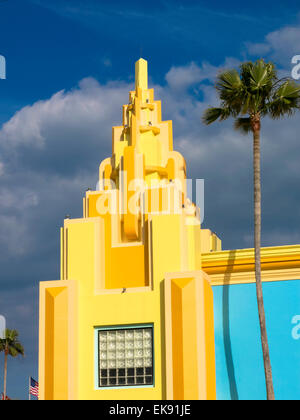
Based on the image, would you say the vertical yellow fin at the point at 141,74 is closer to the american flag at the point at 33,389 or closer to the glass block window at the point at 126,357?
the glass block window at the point at 126,357

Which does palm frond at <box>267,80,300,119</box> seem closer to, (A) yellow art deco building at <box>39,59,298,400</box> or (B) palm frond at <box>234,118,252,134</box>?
(B) palm frond at <box>234,118,252,134</box>

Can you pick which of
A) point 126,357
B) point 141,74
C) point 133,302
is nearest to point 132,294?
point 133,302

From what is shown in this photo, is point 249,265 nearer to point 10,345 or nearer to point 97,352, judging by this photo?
point 97,352

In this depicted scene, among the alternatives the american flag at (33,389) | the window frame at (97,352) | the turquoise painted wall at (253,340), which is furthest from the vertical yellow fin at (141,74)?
the american flag at (33,389)

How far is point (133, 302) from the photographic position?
81.0 ft

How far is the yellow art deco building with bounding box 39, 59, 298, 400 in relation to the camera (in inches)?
941

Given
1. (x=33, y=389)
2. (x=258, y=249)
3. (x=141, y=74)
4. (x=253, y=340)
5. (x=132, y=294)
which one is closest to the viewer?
(x=132, y=294)

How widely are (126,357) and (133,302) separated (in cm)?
185

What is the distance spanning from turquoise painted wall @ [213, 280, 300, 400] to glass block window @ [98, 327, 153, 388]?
303cm

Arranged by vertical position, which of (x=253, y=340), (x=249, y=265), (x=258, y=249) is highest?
(x=258, y=249)

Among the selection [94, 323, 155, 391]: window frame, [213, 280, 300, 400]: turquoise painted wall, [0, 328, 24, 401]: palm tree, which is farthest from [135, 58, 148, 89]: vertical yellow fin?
[0, 328, 24, 401]: palm tree
